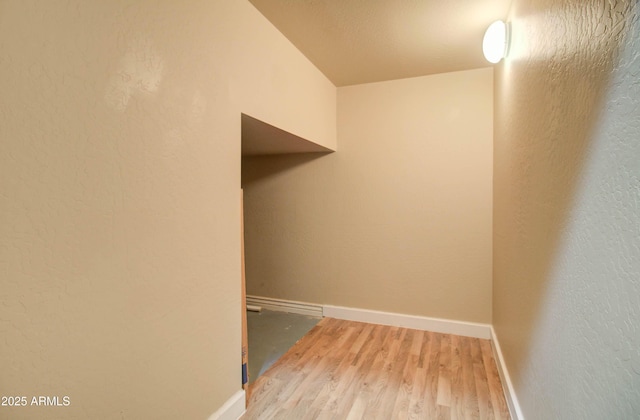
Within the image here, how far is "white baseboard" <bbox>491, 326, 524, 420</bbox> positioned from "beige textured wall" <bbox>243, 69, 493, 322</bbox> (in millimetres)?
452

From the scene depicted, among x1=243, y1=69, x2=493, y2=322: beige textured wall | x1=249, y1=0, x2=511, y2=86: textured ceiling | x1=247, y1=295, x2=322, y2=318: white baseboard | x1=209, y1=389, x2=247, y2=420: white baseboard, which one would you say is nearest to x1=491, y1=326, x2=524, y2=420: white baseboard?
x1=243, y1=69, x2=493, y2=322: beige textured wall

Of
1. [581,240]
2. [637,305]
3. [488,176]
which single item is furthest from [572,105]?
[488,176]

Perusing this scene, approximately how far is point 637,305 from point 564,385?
0.51 metres

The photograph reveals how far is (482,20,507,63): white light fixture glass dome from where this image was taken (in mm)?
1817

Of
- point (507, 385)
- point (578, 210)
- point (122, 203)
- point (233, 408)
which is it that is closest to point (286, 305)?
point (233, 408)

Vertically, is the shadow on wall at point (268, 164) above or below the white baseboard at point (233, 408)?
above

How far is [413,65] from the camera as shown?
2.52 m

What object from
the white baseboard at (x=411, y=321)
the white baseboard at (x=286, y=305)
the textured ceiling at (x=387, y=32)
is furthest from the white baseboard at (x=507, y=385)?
the textured ceiling at (x=387, y=32)

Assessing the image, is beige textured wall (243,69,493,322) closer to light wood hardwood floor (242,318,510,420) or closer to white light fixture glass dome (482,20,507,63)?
light wood hardwood floor (242,318,510,420)

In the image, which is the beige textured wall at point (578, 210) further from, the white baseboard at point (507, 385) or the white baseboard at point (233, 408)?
the white baseboard at point (233, 408)

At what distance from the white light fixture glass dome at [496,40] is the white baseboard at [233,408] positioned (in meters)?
2.48

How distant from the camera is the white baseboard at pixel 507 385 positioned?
153 cm

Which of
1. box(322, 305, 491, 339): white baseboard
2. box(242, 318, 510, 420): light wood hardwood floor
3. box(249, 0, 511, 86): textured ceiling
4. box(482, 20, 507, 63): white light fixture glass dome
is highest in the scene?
box(249, 0, 511, 86): textured ceiling

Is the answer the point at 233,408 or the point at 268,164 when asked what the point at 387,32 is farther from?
the point at 233,408
